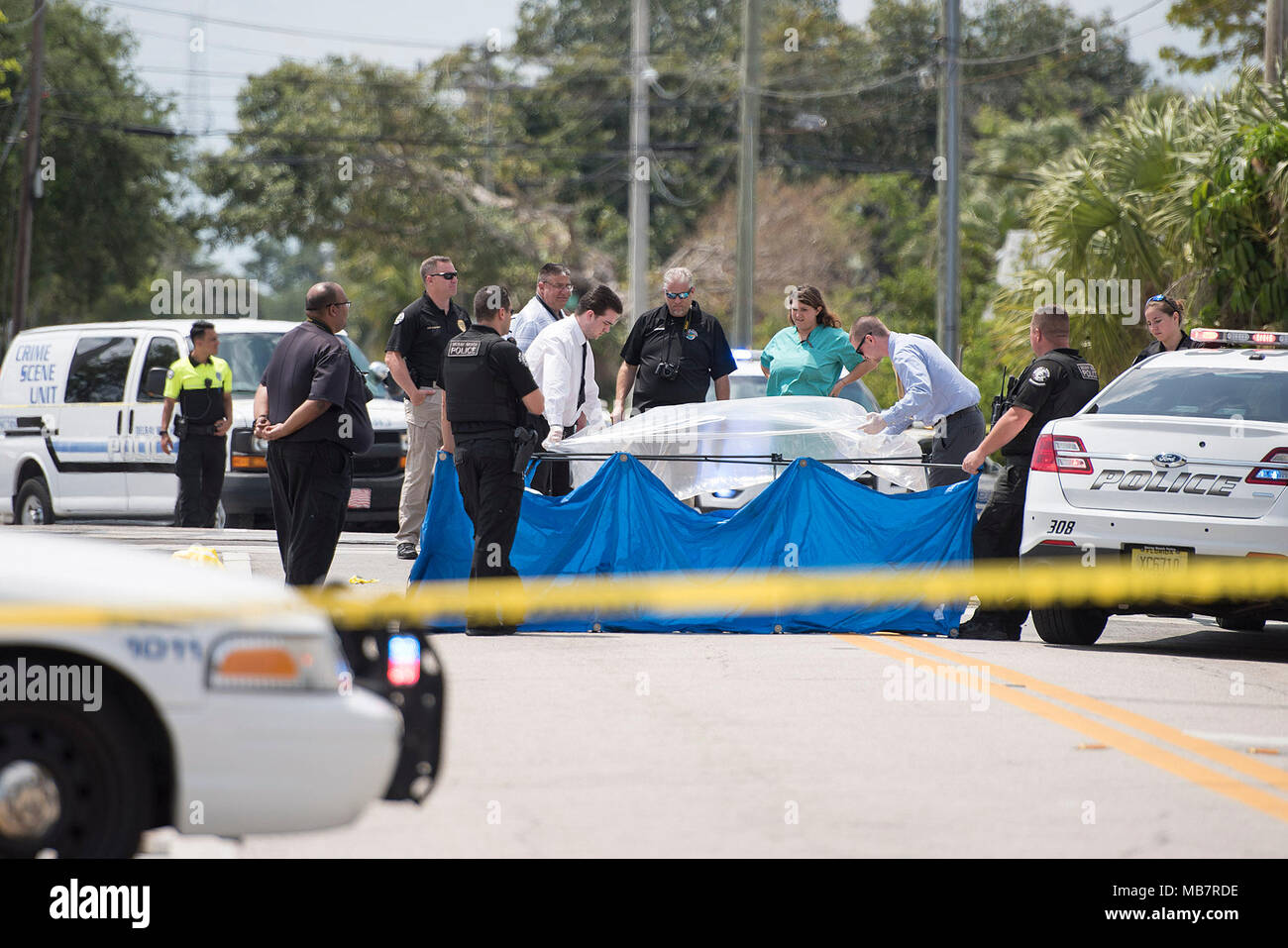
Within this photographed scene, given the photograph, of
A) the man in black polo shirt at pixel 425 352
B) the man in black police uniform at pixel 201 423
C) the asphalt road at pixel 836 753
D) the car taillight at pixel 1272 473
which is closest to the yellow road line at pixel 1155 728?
the asphalt road at pixel 836 753

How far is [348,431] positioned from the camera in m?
9.63

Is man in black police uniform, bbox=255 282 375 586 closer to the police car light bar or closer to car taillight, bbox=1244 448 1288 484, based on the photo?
car taillight, bbox=1244 448 1288 484

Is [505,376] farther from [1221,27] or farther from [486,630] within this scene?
[1221,27]

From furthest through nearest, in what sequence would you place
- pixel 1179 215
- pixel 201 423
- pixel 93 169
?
pixel 93 169, pixel 1179 215, pixel 201 423

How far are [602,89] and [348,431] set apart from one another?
46102mm

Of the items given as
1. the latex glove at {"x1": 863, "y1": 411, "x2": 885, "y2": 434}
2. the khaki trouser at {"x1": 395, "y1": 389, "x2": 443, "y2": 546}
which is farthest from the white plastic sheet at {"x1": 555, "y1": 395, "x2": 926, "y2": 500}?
the khaki trouser at {"x1": 395, "y1": 389, "x2": 443, "y2": 546}

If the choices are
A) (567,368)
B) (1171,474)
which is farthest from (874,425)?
(1171,474)

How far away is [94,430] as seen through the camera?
16734 millimetres

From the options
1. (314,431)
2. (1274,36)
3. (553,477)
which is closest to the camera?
(314,431)

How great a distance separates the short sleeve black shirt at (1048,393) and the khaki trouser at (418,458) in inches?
178

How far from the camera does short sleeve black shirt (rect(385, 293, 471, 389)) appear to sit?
12.9 meters

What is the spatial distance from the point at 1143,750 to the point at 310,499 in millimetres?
4675

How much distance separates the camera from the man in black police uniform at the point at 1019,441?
1073 cm
